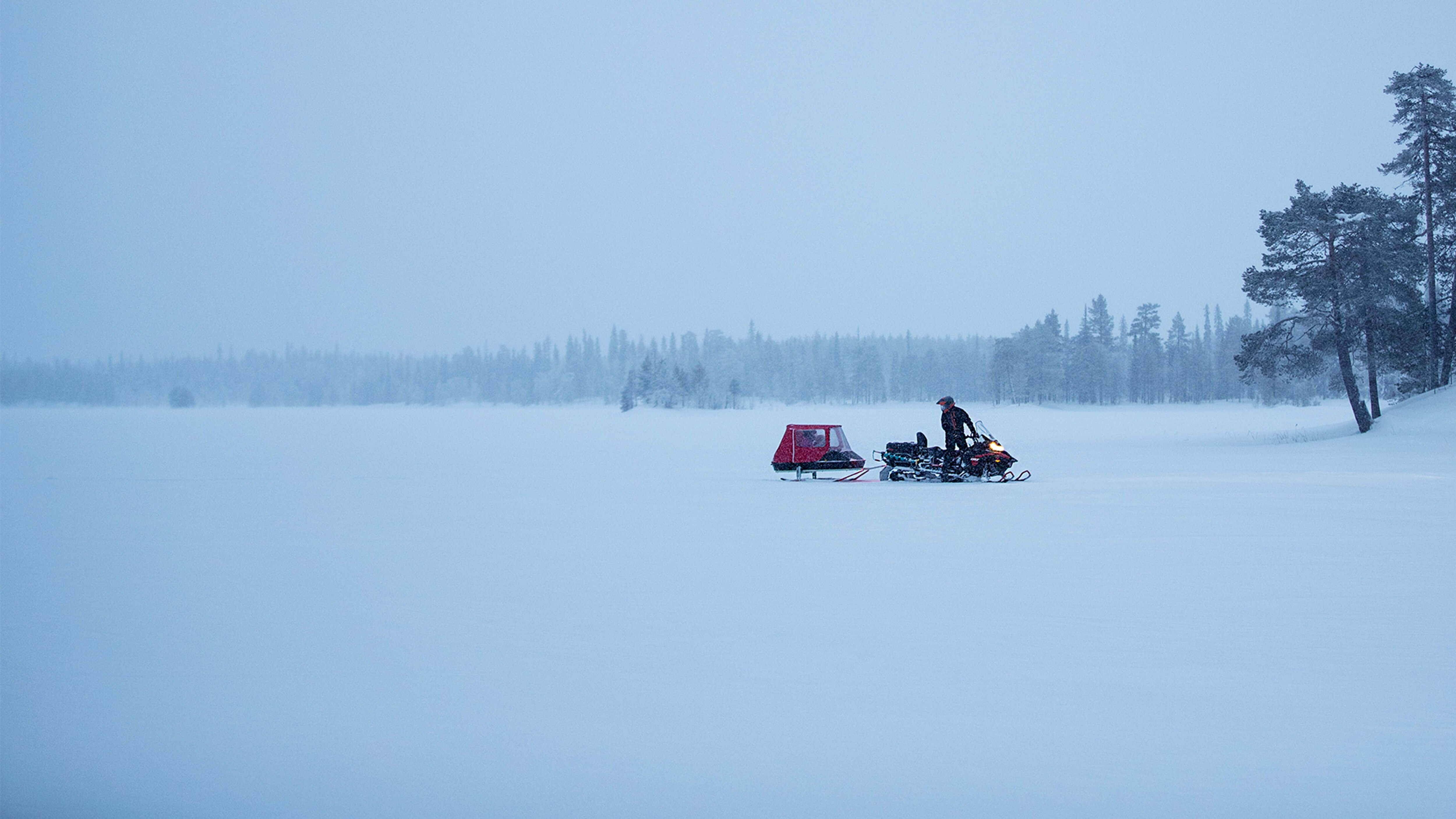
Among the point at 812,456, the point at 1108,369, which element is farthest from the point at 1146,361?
the point at 812,456

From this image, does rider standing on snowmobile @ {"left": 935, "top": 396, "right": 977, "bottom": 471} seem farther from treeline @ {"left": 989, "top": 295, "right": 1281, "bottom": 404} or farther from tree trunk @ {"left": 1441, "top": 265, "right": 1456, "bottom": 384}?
treeline @ {"left": 989, "top": 295, "right": 1281, "bottom": 404}

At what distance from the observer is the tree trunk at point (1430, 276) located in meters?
38.3

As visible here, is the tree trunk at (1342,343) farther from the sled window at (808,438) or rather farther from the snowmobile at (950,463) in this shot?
the sled window at (808,438)

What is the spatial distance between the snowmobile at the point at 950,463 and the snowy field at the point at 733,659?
15.4 ft

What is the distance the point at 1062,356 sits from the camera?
14062cm

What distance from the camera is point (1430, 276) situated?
38469 mm

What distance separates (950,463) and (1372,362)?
898 inches

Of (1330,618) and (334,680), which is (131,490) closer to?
(334,680)

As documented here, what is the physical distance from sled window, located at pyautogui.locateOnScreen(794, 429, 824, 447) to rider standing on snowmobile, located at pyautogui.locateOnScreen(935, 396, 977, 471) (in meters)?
3.57

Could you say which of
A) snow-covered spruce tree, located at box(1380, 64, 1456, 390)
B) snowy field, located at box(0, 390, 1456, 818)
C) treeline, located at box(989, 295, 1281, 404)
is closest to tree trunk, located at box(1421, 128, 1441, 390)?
snow-covered spruce tree, located at box(1380, 64, 1456, 390)

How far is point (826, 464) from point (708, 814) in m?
20.8

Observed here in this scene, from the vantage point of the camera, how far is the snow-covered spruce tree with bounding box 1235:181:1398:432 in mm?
36500

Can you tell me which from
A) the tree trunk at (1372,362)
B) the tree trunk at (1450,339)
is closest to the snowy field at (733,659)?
the tree trunk at (1372,362)

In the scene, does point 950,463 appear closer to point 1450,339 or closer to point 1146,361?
point 1450,339
